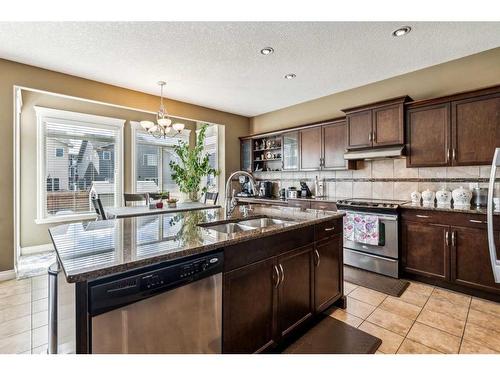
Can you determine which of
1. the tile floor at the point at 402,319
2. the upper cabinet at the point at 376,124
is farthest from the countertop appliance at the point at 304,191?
the tile floor at the point at 402,319

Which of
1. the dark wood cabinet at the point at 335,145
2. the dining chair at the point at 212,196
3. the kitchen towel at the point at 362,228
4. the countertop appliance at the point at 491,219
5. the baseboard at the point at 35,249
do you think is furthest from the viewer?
the dining chair at the point at 212,196

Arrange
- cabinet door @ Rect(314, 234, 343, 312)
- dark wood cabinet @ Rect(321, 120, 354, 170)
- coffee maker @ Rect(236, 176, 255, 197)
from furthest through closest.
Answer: coffee maker @ Rect(236, 176, 255, 197) → dark wood cabinet @ Rect(321, 120, 354, 170) → cabinet door @ Rect(314, 234, 343, 312)

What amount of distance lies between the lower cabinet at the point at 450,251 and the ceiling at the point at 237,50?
1971 millimetres

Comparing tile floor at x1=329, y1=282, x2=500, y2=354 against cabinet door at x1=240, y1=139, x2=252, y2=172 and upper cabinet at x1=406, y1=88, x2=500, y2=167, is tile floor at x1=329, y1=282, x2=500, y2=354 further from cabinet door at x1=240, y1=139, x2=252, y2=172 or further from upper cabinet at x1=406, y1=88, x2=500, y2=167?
cabinet door at x1=240, y1=139, x2=252, y2=172

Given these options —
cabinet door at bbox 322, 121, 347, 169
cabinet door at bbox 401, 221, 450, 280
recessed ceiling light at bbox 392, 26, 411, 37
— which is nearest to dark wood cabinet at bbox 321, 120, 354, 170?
cabinet door at bbox 322, 121, 347, 169

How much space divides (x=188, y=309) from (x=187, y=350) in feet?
0.69

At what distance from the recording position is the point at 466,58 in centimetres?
310

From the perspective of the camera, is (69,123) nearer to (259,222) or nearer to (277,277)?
(259,222)

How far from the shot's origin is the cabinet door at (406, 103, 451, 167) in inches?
A: 118

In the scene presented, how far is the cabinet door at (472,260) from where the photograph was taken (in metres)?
2.55

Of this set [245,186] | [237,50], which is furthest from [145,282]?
[245,186]

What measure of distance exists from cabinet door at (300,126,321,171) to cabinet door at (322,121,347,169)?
0.40 feet

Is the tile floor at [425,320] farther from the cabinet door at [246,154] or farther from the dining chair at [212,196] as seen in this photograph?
the cabinet door at [246,154]
